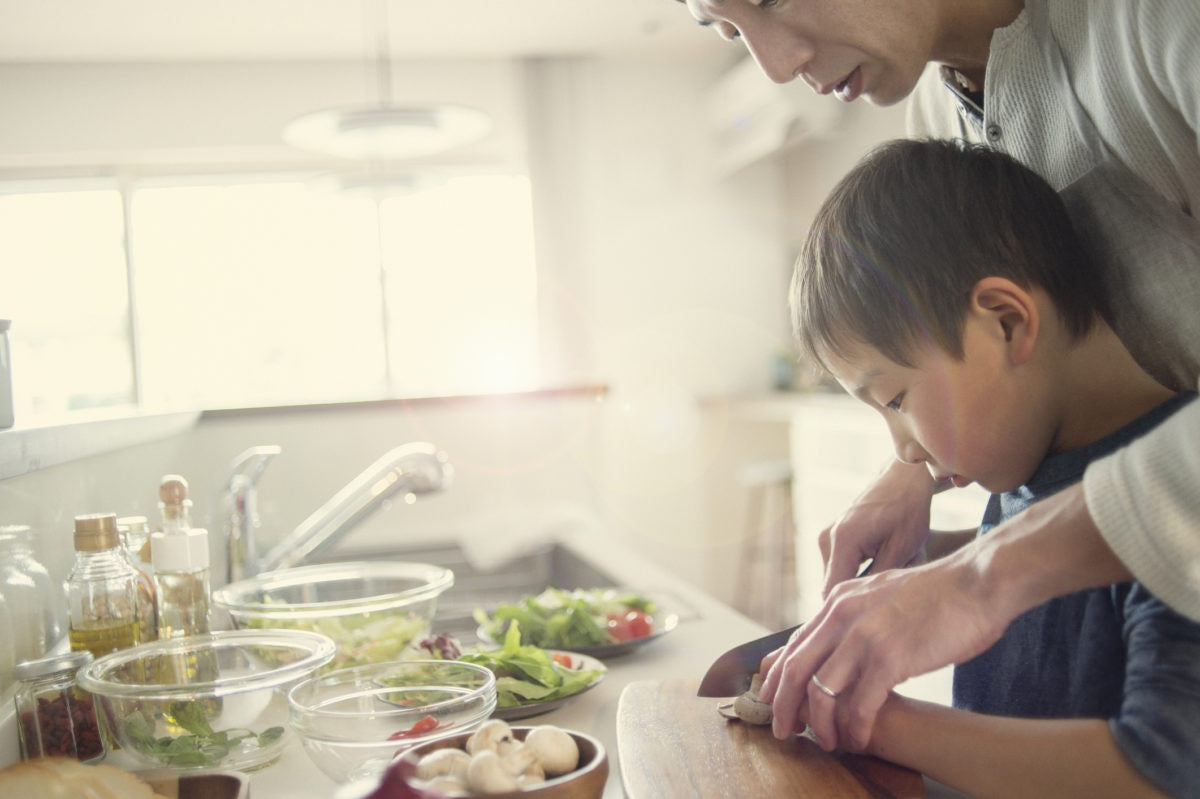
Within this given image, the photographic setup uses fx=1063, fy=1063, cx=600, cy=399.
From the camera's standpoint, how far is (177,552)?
1035 millimetres

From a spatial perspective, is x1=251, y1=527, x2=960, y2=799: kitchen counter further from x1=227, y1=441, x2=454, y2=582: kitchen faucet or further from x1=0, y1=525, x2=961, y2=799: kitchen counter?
x1=227, y1=441, x2=454, y2=582: kitchen faucet

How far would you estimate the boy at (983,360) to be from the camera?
81 centimetres

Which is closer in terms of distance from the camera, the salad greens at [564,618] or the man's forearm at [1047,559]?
the man's forearm at [1047,559]

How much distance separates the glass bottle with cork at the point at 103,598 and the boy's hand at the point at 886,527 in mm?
675

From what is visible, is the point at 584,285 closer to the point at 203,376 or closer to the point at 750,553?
the point at 750,553

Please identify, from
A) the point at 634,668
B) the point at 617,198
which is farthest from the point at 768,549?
the point at 634,668

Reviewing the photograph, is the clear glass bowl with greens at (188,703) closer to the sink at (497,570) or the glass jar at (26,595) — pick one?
the glass jar at (26,595)

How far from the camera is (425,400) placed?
262 centimetres

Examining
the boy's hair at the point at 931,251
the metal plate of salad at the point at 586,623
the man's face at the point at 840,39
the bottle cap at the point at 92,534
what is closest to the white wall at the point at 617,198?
the metal plate of salad at the point at 586,623

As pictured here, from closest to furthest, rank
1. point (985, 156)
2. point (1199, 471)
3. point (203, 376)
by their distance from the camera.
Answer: point (1199, 471), point (985, 156), point (203, 376)

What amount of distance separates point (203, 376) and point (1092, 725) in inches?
218

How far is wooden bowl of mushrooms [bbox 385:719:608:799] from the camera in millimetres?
652

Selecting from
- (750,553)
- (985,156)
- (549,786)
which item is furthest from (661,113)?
(549,786)

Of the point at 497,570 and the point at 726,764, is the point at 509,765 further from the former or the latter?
the point at 497,570
